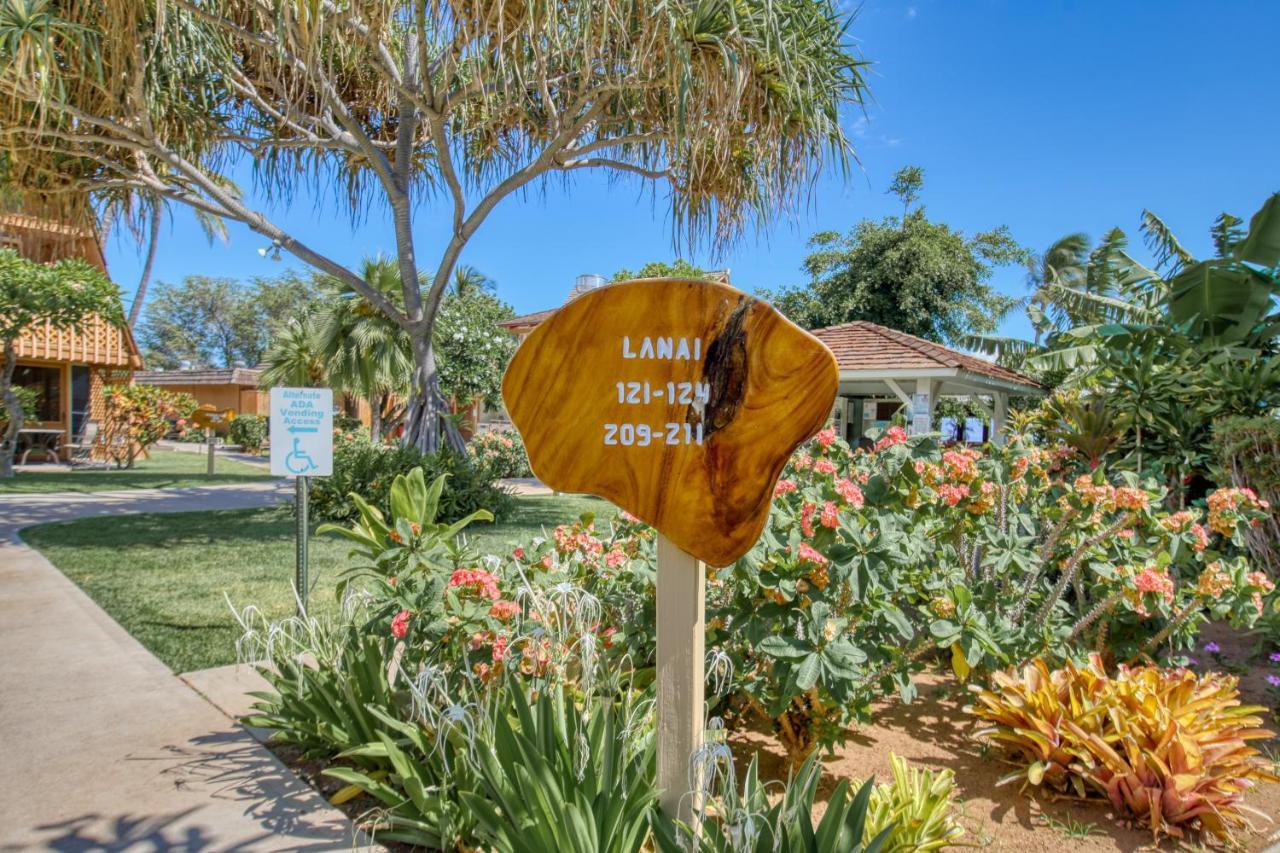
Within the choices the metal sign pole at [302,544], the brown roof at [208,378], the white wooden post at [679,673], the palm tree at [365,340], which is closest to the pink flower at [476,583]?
the white wooden post at [679,673]

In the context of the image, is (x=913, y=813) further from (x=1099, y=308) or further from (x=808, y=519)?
(x=1099, y=308)

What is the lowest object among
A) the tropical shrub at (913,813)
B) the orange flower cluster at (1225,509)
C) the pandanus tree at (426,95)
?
the tropical shrub at (913,813)

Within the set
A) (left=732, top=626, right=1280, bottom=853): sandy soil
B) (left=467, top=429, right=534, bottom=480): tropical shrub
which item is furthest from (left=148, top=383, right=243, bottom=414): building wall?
(left=732, top=626, right=1280, bottom=853): sandy soil

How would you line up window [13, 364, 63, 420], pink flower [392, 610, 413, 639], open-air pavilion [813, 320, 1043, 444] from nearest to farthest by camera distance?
1. pink flower [392, 610, 413, 639]
2. open-air pavilion [813, 320, 1043, 444]
3. window [13, 364, 63, 420]

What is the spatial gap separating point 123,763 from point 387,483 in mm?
6524

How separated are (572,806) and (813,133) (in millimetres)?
7264

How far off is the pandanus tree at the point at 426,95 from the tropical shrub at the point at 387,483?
530 mm

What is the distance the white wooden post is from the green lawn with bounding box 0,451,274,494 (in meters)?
14.0

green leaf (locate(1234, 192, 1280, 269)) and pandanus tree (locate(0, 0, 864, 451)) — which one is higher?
pandanus tree (locate(0, 0, 864, 451))

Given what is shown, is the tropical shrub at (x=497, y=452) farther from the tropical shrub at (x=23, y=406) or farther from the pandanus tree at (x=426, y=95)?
the tropical shrub at (x=23, y=406)

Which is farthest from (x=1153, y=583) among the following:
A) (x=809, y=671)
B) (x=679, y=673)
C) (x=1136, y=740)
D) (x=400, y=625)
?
(x=400, y=625)

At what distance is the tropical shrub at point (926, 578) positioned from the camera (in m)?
2.48

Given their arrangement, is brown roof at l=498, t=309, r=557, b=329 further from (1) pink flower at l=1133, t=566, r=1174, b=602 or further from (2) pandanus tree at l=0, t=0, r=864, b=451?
(1) pink flower at l=1133, t=566, r=1174, b=602

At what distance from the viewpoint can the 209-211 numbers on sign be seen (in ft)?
5.83
